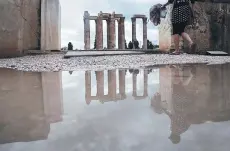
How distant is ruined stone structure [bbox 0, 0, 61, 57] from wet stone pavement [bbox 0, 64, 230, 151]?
3.53 metres

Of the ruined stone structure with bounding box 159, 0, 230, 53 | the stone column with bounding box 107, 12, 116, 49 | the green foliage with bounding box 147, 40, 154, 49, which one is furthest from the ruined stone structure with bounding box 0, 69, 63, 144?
the green foliage with bounding box 147, 40, 154, 49

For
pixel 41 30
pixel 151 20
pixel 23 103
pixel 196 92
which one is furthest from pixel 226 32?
pixel 23 103

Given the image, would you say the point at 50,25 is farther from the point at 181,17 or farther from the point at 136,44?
the point at 136,44

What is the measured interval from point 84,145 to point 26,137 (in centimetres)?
26

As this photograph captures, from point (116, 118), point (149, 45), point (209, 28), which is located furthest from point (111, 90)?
point (149, 45)

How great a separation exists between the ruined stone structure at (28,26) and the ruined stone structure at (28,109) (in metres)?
3.30

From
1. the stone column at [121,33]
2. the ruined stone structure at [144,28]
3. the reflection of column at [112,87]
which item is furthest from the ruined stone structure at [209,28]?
the ruined stone structure at [144,28]

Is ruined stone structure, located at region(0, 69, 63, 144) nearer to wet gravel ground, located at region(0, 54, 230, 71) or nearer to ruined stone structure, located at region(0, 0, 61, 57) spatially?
wet gravel ground, located at region(0, 54, 230, 71)

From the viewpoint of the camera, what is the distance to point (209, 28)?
743 cm

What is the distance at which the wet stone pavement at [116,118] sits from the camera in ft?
3.18

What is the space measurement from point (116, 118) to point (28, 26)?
5699 mm

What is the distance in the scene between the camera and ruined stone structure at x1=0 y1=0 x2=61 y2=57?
5438 millimetres

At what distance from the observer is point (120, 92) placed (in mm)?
2129

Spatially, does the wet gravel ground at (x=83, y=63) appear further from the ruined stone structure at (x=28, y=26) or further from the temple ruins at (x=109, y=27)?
the temple ruins at (x=109, y=27)
